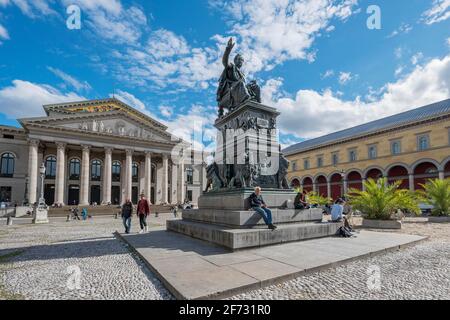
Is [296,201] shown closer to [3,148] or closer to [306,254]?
[306,254]

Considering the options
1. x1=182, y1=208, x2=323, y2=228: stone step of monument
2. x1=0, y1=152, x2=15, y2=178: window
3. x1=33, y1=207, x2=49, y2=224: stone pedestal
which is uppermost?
Answer: x1=0, y1=152, x2=15, y2=178: window

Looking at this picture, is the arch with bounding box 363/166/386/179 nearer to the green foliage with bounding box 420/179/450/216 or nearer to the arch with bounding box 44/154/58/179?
the green foliage with bounding box 420/179/450/216

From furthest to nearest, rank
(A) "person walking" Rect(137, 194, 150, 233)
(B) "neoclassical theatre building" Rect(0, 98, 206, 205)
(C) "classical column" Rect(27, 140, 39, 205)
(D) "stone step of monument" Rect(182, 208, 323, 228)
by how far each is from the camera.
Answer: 1. (B) "neoclassical theatre building" Rect(0, 98, 206, 205)
2. (C) "classical column" Rect(27, 140, 39, 205)
3. (A) "person walking" Rect(137, 194, 150, 233)
4. (D) "stone step of monument" Rect(182, 208, 323, 228)

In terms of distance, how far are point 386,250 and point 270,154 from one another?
420 centimetres

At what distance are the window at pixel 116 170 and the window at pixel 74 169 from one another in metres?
6.21

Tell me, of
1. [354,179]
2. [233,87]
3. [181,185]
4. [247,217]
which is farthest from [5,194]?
[354,179]

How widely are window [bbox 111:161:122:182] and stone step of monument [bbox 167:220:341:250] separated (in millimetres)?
46695

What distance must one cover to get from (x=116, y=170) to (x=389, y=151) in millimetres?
51420

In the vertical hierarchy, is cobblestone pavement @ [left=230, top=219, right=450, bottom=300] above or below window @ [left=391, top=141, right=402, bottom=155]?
below

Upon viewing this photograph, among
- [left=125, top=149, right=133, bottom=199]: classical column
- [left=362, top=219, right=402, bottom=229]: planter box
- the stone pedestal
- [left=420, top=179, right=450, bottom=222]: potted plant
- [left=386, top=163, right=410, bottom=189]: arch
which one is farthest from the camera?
[left=125, top=149, right=133, bottom=199]: classical column

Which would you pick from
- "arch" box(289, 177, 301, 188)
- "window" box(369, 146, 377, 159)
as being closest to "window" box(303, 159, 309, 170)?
"arch" box(289, 177, 301, 188)

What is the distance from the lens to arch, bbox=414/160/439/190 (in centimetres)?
3340

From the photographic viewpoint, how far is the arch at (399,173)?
3647 centimetres
